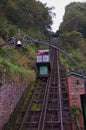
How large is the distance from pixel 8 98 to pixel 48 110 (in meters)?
2.23

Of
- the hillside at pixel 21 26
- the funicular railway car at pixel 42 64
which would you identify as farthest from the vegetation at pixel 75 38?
the funicular railway car at pixel 42 64

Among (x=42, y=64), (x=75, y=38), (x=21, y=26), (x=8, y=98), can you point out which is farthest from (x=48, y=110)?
(x=75, y=38)

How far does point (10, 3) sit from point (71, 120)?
52.6 feet

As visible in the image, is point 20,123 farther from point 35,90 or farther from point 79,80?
point 35,90

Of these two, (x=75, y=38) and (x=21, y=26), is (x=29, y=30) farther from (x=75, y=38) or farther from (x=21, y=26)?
(x=75, y=38)

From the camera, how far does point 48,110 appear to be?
1301 centimetres

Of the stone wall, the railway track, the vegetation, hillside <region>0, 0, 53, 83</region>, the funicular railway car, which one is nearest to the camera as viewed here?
the stone wall

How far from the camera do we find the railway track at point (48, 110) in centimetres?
1132

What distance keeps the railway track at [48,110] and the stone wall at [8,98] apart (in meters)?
0.81

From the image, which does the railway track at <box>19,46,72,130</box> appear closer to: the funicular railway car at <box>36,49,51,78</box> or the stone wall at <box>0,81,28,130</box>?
the stone wall at <box>0,81,28,130</box>

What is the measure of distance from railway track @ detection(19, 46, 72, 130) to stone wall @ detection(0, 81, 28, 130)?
812 millimetres

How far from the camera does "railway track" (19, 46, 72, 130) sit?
11.3 meters

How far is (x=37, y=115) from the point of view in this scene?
12695mm

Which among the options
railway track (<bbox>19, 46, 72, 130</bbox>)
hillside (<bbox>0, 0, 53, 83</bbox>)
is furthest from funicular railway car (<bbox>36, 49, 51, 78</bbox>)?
railway track (<bbox>19, 46, 72, 130</bbox>)
